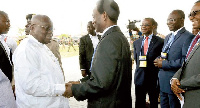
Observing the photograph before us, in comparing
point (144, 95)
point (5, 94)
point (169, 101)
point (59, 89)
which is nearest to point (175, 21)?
point (169, 101)

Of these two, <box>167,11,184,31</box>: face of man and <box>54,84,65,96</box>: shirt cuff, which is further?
<box>167,11,184,31</box>: face of man

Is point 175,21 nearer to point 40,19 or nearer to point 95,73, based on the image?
point 95,73

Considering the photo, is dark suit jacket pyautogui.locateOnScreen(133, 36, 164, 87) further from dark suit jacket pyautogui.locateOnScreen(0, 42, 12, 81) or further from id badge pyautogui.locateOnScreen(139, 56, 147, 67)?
dark suit jacket pyautogui.locateOnScreen(0, 42, 12, 81)

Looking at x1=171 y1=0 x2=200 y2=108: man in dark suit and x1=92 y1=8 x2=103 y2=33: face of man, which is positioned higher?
x1=92 y1=8 x2=103 y2=33: face of man

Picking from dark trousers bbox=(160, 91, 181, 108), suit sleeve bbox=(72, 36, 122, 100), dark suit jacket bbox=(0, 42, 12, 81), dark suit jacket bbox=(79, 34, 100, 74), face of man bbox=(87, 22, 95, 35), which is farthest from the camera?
face of man bbox=(87, 22, 95, 35)

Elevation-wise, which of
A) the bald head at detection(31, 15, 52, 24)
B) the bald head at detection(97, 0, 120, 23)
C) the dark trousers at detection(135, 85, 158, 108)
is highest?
the bald head at detection(97, 0, 120, 23)

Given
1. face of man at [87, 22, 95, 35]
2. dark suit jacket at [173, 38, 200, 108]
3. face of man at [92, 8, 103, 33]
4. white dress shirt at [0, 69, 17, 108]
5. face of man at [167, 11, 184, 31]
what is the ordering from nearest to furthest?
dark suit jacket at [173, 38, 200, 108] → face of man at [92, 8, 103, 33] → white dress shirt at [0, 69, 17, 108] → face of man at [167, 11, 184, 31] → face of man at [87, 22, 95, 35]

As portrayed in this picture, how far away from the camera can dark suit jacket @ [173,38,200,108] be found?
74.0 inches

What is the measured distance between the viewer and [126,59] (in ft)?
6.33

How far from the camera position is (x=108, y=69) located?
1769mm

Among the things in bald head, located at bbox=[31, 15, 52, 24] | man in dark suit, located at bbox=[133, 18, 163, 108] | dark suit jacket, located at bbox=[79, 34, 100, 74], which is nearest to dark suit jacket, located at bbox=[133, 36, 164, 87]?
man in dark suit, located at bbox=[133, 18, 163, 108]

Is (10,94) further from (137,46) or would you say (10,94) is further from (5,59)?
(137,46)

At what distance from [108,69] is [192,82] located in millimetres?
869

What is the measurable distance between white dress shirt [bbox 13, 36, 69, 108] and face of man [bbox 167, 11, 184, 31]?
2396 mm
